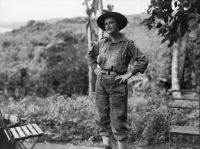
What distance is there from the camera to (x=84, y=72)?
70.5ft

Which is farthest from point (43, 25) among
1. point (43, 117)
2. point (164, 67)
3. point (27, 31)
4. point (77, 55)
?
point (43, 117)

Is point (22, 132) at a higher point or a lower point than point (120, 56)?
lower

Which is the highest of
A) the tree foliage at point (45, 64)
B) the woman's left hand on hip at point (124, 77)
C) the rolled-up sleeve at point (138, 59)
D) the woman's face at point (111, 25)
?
the woman's face at point (111, 25)

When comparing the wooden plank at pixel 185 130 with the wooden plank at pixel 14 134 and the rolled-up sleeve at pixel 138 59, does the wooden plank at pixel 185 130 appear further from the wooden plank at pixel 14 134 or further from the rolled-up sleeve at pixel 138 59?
the wooden plank at pixel 14 134

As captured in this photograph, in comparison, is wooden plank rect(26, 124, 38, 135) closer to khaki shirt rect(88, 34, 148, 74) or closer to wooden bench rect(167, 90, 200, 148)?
khaki shirt rect(88, 34, 148, 74)

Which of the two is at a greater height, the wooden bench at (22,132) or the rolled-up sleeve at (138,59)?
the rolled-up sleeve at (138,59)

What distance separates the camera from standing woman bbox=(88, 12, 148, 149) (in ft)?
14.8

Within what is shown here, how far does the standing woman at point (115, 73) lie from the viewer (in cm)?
450

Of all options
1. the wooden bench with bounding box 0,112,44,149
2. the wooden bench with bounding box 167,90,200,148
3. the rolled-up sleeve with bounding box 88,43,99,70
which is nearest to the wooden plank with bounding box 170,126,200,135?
the wooden bench with bounding box 167,90,200,148

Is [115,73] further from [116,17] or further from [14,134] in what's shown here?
[14,134]

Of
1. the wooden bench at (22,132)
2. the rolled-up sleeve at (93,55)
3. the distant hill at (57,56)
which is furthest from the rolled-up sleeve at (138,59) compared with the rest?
the distant hill at (57,56)

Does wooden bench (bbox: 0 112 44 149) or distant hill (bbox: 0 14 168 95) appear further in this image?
distant hill (bbox: 0 14 168 95)

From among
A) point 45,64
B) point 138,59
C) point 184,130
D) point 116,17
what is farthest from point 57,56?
point 138,59

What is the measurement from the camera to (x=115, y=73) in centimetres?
451
